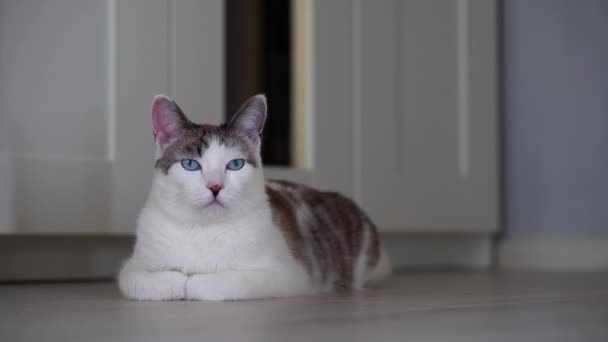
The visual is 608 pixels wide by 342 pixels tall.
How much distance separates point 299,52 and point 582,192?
3.98 feet

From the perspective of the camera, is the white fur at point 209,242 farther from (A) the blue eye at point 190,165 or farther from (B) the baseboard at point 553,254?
(B) the baseboard at point 553,254

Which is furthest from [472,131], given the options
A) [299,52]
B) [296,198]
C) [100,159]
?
[100,159]

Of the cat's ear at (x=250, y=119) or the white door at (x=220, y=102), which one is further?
the white door at (x=220, y=102)

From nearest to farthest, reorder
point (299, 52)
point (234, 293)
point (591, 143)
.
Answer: point (234, 293) → point (299, 52) → point (591, 143)

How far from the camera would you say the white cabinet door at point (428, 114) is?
284 cm

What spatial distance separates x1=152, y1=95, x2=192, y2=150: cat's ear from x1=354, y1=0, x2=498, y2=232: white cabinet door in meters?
1.20

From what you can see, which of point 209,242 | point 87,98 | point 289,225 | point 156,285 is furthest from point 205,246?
point 87,98

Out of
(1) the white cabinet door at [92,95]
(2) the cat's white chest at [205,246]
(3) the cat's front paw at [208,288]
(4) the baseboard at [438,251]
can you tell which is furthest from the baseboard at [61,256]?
(4) the baseboard at [438,251]

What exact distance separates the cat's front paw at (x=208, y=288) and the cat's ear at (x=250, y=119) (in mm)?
311

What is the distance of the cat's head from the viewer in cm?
159

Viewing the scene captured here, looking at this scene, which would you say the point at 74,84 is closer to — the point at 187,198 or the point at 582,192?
the point at 187,198

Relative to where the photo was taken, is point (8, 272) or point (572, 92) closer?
point (8, 272)

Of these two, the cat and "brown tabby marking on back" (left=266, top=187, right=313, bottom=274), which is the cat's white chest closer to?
the cat

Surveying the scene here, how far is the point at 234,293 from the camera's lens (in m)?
1.58
